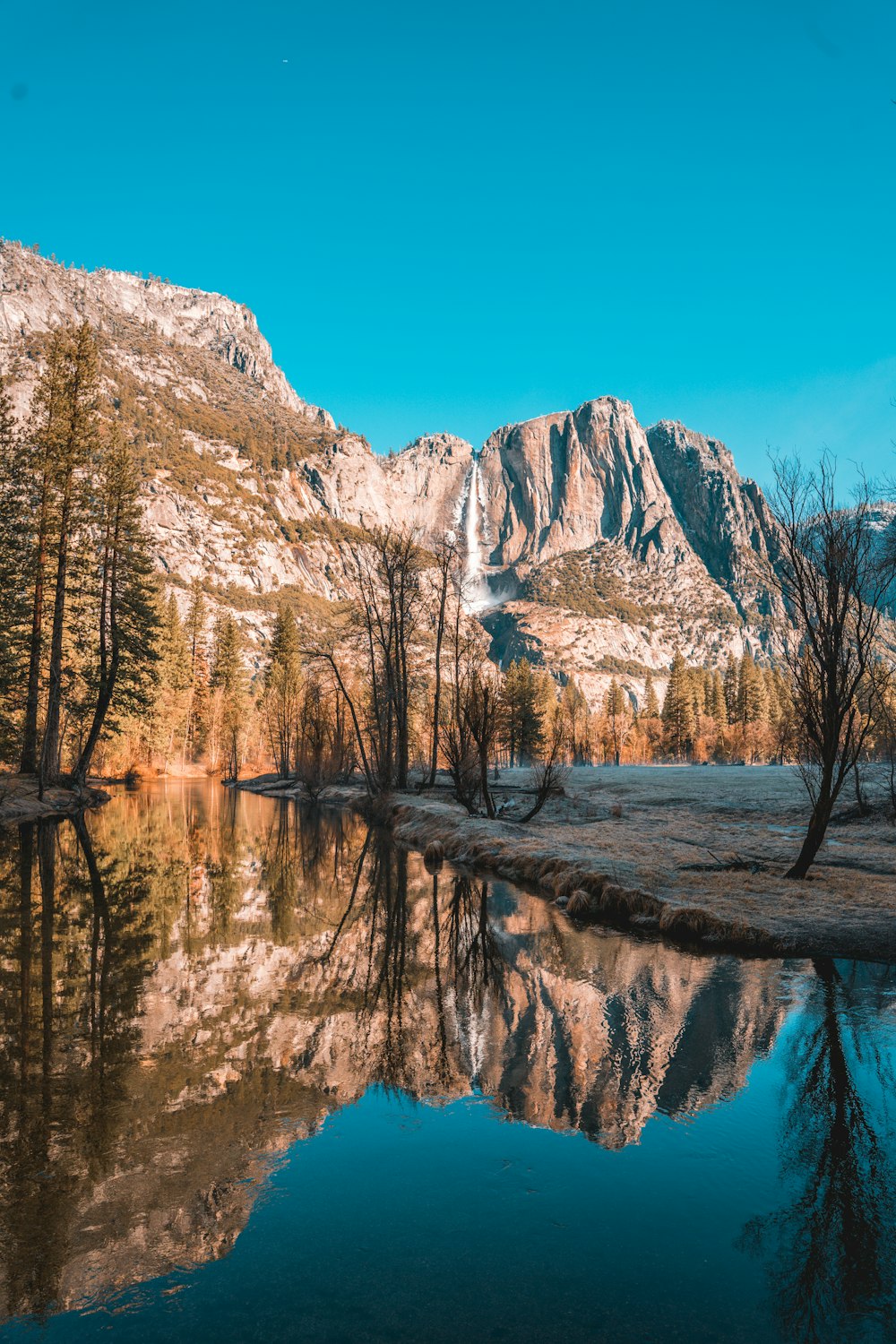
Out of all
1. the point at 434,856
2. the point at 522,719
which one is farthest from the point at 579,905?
the point at 522,719

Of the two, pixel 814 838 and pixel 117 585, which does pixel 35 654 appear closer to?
pixel 117 585

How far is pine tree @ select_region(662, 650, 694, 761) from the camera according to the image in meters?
116

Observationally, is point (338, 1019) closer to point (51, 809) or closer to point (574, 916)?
point (574, 916)

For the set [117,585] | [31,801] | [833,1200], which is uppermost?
[117,585]

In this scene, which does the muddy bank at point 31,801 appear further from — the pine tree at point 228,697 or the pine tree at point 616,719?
the pine tree at point 616,719

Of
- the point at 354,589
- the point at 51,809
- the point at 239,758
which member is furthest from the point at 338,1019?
the point at 239,758

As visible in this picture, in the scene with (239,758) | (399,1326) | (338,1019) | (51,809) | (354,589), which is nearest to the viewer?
(399,1326)

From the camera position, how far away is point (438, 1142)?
18.1ft

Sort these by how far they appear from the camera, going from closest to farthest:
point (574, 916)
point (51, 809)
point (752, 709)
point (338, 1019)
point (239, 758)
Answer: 1. point (338, 1019)
2. point (574, 916)
3. point (51, 809)
4. point (239, 758)
5. point (752, 709)

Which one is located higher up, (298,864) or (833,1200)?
(833,1200)

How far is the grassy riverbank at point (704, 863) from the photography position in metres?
11.4

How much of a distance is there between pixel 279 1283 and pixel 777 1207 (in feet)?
9.81

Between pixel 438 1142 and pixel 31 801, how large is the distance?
25865mm

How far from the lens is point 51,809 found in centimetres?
2756
